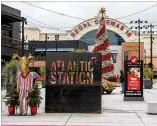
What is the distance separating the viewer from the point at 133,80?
21.4 meters

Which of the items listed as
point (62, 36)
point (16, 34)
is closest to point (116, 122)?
point (16, 34)

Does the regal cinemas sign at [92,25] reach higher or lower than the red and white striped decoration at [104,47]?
higher

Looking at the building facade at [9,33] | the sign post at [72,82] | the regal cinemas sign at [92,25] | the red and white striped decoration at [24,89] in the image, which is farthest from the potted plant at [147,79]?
the regal cinemas sign at [92,25]

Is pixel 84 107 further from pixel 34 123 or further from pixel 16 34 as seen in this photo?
pixel 16 34

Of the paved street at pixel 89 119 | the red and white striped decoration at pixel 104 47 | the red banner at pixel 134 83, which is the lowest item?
the paved street at pixel 89 119

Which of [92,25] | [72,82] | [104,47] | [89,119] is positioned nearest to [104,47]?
[104,47]

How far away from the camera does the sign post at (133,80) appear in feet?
69.9

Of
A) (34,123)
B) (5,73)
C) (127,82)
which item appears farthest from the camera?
(5,73)

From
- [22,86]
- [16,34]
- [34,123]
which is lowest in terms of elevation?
[34,123]

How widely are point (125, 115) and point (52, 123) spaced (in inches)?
126

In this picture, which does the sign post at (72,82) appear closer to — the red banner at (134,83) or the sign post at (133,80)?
the sign post at (133,80)

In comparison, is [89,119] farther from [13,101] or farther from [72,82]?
[13,101]

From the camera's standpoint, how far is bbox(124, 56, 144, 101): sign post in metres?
21.3

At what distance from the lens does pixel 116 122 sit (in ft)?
41.5
